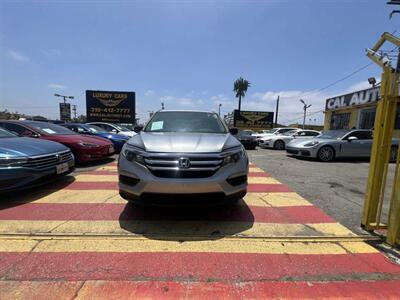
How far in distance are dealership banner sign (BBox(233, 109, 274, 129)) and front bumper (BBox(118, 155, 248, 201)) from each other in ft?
95.1

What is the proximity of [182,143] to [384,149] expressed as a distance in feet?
8.22

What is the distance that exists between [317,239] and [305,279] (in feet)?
2.93

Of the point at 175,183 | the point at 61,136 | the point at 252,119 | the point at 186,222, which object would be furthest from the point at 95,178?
the point at 252,119

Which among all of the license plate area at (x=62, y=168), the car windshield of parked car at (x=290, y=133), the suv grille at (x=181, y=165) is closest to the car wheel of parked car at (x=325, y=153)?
the car windshield of parked car at (x=290, y=133)

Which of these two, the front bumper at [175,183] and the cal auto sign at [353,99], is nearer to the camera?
the front bumper at [175,183]

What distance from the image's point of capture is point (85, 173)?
640 cm

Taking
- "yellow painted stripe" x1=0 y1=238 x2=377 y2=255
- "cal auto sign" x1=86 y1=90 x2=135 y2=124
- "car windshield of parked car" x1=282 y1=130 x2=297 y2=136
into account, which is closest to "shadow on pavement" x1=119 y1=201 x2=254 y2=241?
"yellow painted stripe" x1=0 y1=238 x2=377 y2=255

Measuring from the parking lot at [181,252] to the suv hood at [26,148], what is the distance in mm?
840

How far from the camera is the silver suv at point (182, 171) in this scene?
2852 millimetres

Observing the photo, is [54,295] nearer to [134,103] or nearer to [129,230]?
[129,230]

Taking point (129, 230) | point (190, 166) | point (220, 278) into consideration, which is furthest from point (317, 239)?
point (129, 230)

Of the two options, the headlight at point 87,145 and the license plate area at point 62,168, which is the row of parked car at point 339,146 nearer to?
the headlight at point 87,145

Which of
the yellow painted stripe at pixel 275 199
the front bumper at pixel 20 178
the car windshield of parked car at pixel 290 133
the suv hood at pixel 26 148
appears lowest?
the yellow painted stripe at pixel 275 199

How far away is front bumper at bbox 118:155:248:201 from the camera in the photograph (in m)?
2.82
